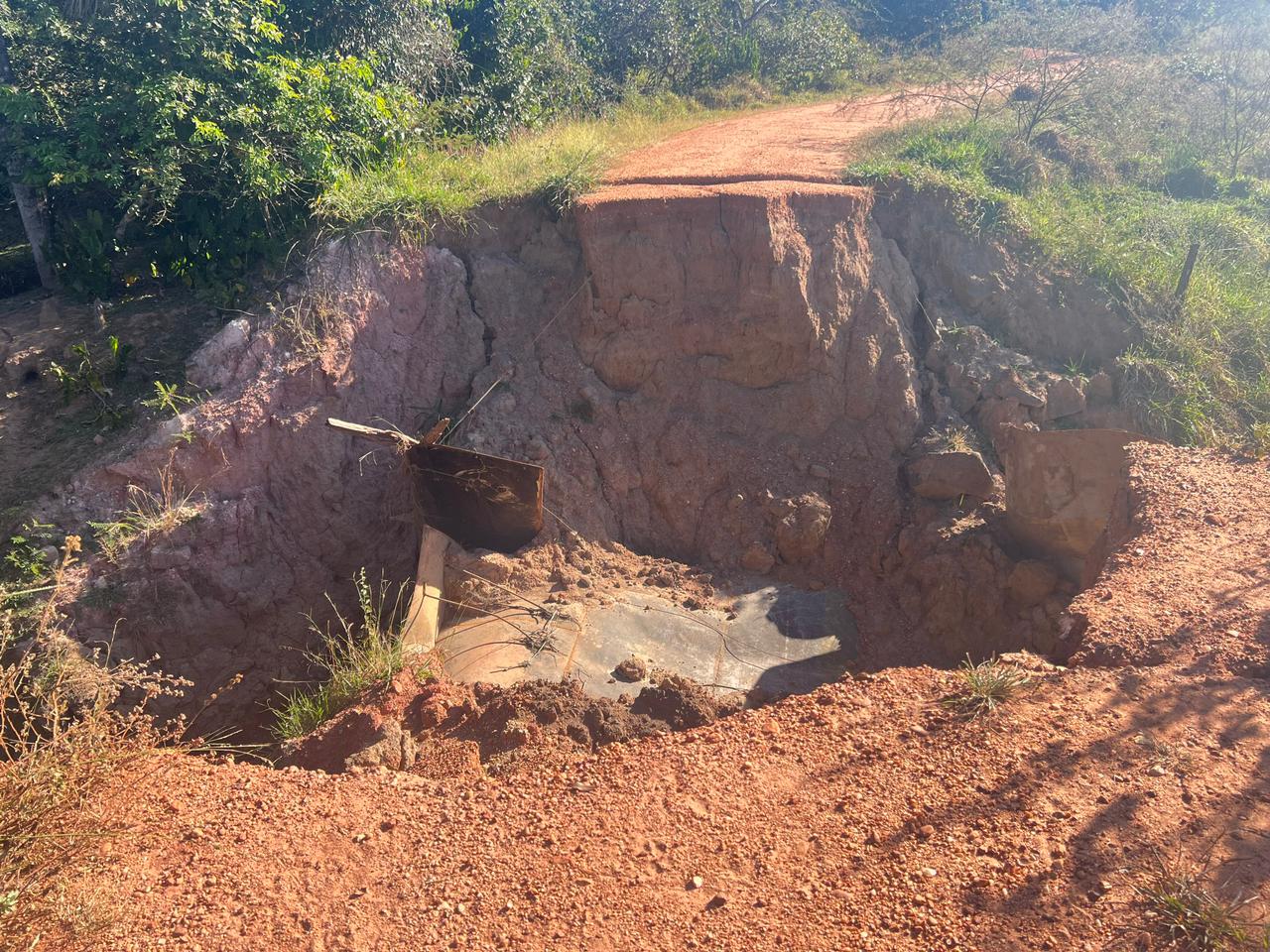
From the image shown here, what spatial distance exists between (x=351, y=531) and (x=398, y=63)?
481cm

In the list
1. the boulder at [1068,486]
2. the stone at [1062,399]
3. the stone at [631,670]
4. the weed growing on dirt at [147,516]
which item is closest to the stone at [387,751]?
the stone at [631,670]

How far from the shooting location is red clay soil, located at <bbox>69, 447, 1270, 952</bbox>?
Result: 2.73 meters

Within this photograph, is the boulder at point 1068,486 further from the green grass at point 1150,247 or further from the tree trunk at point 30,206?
the tree trunk at point 30,206

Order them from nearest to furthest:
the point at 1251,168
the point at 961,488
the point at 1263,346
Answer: the point at 961,488, the point at 1263,346, the point at 1251,168

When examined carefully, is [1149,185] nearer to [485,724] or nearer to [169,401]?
[485,724]

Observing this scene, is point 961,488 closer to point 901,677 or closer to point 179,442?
point 901,677

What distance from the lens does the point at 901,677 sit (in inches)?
157

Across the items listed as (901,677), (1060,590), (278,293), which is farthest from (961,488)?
(278,293)

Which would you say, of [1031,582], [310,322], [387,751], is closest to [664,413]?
[310,322]

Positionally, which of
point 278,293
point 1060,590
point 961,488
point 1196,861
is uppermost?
point 278,293

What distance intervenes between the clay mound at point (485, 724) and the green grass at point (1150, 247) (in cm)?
484

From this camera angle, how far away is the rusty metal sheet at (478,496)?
17.3 ft

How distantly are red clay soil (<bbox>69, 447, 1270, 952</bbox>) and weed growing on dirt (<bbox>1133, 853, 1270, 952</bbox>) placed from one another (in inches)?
2.1

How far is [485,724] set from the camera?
13.9ft
